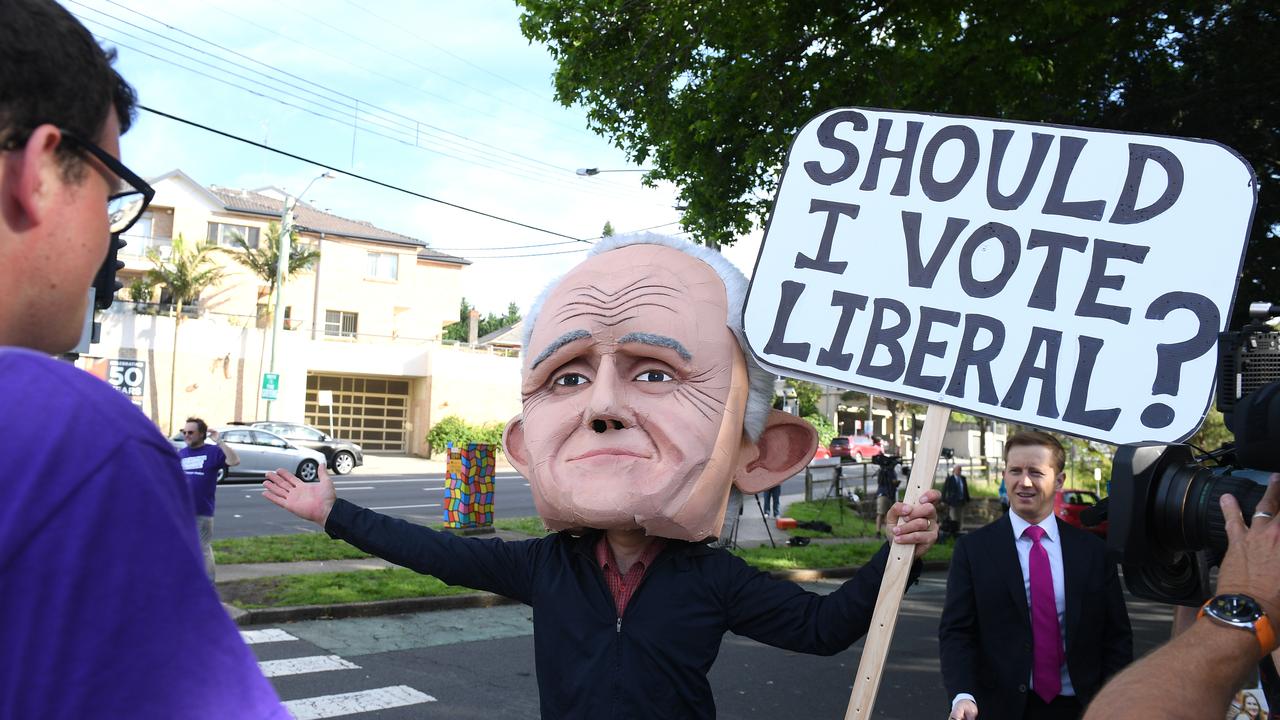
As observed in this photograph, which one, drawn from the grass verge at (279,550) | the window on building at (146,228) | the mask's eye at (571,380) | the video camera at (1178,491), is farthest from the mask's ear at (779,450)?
the window on building at (146,228)

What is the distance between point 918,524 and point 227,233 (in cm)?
4003

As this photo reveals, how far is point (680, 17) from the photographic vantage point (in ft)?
31.5

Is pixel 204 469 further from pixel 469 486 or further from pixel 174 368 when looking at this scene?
pixel 174 368

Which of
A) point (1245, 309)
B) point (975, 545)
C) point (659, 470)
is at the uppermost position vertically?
point (1245, 309)

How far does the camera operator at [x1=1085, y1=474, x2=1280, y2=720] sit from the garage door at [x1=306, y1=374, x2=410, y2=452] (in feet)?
113

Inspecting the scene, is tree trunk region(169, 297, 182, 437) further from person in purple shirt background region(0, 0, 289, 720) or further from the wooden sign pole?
person in purple shirt background region(0, 0, 289, 720)

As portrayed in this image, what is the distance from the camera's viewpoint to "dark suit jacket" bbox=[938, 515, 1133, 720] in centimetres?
350

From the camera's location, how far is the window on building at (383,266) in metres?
39.3

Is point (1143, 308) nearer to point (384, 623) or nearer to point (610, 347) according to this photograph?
point (610, 347)

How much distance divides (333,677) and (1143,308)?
591cm

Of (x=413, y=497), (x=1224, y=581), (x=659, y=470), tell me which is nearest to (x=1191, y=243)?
(x=1224, y=581)

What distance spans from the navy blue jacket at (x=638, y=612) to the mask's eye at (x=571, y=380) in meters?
0.43

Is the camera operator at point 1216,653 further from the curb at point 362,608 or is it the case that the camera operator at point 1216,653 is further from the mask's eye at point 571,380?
the curb at point 362,608

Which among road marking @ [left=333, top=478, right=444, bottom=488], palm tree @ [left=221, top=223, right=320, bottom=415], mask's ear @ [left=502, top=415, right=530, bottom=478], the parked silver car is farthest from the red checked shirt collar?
palm tree @ [left=221, top=223, right=320, bottom=415]
